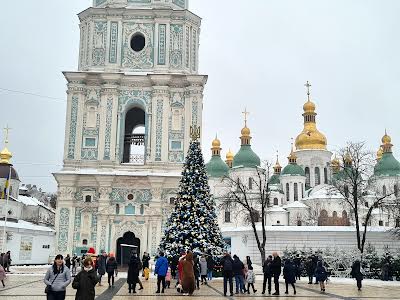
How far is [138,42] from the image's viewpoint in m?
36.7

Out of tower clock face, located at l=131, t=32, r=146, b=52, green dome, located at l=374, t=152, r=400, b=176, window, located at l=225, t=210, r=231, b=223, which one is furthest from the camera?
green dome, located at l=374, t=152, r=400, b=176

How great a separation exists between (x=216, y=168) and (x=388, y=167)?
2067 cm

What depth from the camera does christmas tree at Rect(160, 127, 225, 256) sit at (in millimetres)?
22031

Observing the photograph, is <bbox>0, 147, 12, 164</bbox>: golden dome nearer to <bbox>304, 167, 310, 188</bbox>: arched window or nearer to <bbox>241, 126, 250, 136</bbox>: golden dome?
<bbox>241, 126, 250, 136</bbox>: golden dome

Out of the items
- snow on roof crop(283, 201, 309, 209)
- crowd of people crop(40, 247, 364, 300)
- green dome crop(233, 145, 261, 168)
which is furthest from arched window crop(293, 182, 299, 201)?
crowd of people crop(40, 247, 364, 300)

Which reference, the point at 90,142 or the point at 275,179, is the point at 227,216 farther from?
Result: the point at 90,142

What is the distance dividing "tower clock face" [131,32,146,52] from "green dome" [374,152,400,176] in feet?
122

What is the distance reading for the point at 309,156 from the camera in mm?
69438

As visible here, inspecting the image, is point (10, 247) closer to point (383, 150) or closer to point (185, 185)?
point (185, 185)

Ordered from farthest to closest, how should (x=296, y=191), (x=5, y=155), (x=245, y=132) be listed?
(x=245, y=132)
(x=296, y=191)
(x=5, y=155)

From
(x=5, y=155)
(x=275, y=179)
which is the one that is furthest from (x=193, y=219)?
(x=275, y=179)

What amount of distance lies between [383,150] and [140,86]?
42004mm

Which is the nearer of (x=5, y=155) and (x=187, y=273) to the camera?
(x=187, y=273)

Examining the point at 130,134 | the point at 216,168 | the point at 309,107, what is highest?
the point at 309,107
